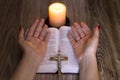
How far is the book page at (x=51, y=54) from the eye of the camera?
38.4 inches

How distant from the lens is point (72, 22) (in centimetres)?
117

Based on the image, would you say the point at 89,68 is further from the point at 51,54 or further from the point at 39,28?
the point at 39,28

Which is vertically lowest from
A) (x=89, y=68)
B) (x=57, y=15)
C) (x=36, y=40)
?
(x=89, y=68)

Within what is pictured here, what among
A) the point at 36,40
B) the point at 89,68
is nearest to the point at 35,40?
the point at 36,40

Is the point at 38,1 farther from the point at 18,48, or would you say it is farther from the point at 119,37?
the point at 119,37

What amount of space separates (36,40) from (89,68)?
25 cm

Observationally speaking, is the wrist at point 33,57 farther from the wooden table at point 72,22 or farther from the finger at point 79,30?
the finger at point 79,30

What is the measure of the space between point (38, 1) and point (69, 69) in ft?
1.46

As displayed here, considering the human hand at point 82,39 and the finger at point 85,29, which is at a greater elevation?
the finger at point 85,29

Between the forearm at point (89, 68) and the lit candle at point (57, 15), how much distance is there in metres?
0.20

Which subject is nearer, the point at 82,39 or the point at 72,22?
the point at 82,39

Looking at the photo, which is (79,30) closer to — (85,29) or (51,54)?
(85,29)

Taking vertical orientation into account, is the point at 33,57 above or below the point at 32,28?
below

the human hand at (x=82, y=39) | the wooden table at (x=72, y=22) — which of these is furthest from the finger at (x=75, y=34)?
the wooden table at (x=72, y=22)
